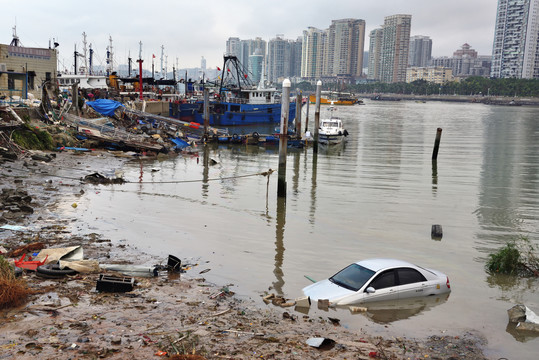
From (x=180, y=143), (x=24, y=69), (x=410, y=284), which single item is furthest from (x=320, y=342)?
(x=24, y=69)

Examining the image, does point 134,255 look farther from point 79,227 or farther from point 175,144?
point 175,144

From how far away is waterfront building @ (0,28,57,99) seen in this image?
40312mm

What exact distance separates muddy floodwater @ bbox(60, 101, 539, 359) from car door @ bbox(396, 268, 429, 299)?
9.4 inches

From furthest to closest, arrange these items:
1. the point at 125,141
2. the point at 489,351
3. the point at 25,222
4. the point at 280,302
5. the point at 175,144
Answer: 1. the point at 175,144
2. the point at 125,141
3. the point at 25,222
4. the point at 280,302
5. the point at 489,351

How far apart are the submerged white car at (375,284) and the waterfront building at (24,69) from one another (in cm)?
3520

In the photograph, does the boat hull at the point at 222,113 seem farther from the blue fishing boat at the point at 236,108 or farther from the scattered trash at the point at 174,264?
the scattered trash at the point at 174,264

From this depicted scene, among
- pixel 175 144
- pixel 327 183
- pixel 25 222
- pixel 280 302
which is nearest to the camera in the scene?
pixel 280 302

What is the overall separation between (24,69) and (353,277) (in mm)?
42427

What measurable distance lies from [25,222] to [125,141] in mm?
20581

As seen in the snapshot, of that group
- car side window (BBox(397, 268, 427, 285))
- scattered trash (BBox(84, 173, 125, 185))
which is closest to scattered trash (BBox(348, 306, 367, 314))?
car side window (BBox(397, 268, 427, 285))

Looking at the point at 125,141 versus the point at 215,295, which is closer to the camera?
the point at 215,295

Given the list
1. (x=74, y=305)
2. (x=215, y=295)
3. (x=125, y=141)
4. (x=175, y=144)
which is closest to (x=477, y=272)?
(x=215, y=295)

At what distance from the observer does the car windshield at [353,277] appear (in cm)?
1127

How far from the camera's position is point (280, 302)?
11266mm
